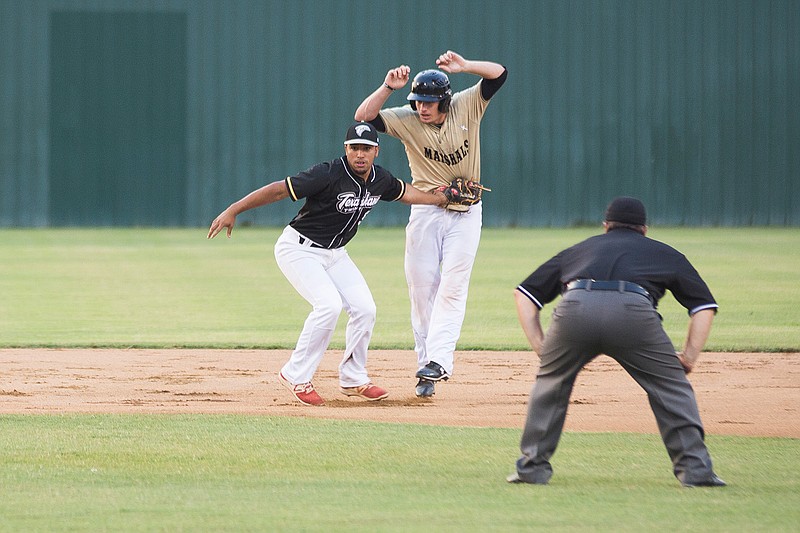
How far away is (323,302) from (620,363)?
2641 mm

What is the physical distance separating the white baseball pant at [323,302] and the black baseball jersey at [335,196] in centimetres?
10

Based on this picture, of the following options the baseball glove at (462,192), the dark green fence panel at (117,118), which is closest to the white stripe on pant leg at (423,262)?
the baseball glove at (462,192)

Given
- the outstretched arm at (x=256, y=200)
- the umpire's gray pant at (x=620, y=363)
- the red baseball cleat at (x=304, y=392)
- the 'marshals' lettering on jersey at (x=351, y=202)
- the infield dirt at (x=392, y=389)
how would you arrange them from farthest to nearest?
the red baseball cleat at (x=304, y=392) < the 'marshals' lettering on jersey at (x=351, y=202) < the infield dirt at (x=392, y=389) < the outstretched arm at (x=256, y=200) < the umpire's gray pant at (x=620, y=363)

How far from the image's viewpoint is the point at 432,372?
24.8 feet

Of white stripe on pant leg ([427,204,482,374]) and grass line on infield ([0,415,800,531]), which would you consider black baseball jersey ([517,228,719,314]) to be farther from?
white stripe on pant leg ([427,204,482,374])

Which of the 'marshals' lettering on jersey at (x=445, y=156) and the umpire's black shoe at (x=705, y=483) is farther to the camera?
the 'marshals' lettering on jersey at (x=445, y=156)

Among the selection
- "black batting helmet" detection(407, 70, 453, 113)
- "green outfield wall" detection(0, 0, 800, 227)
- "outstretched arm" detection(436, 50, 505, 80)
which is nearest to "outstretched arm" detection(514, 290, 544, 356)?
"black batting helmet" detection(407, 70, 453, 113)

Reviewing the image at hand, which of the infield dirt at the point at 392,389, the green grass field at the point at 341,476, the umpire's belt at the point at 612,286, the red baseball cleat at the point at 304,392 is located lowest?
the infield dirt at the point at 392,389

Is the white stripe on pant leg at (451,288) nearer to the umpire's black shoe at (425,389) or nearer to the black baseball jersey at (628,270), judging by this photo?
the umpire's black shoe at (425,389)

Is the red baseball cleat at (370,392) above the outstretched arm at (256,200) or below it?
below

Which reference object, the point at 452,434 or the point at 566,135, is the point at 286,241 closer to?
the point at 452,434

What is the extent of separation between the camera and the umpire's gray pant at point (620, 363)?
4801 millimetres

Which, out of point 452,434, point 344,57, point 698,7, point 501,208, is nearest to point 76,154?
point 344,57

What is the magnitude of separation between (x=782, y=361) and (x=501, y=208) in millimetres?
18553
